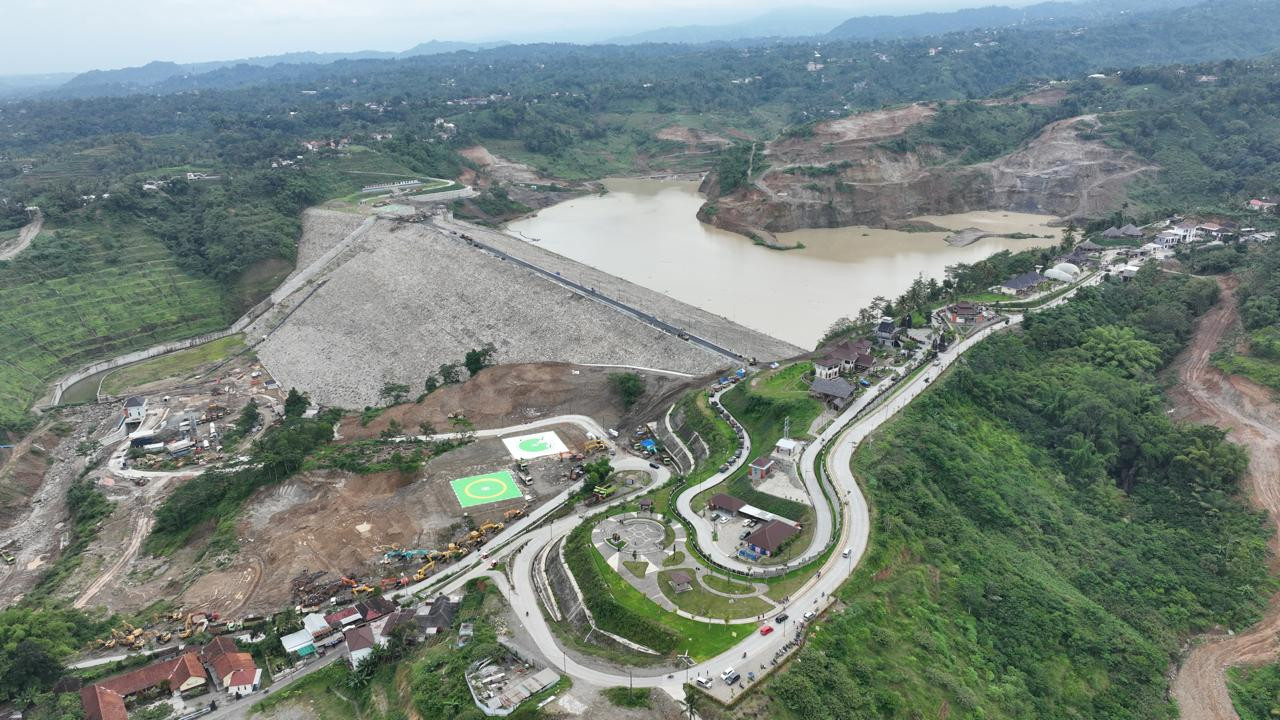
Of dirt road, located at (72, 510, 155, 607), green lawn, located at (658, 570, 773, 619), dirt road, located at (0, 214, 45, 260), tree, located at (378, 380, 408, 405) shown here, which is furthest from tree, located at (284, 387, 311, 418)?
dirt road, located at (0, 214, 45, 260)

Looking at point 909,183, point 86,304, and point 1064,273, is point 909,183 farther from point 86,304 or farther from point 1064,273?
point 86,304

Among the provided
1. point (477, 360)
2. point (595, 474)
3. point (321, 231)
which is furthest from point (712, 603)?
point (321, 231)

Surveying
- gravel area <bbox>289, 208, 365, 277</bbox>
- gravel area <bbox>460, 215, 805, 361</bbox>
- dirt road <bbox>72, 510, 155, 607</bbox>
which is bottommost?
dirt road <bbox>72, 510, 155, 607</bbox>

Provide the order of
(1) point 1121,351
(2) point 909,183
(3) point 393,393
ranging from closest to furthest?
(1) point 1121,351
(3) point 393,393
(2) point 909,183

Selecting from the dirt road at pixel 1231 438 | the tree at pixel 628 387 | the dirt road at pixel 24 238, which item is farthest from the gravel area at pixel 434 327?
the dirt road at pixel 24 238

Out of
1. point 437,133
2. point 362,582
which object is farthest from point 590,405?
point 437,133

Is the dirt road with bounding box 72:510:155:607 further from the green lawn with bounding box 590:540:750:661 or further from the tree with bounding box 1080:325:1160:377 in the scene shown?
the tree with bounding box 1080:325:1160:377
